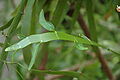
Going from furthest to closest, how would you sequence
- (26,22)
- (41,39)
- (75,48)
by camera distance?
1. (75,48)
2. (26,22)
3. (41,39)

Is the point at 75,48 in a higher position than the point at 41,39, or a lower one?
lower

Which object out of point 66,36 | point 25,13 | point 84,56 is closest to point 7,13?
point 84,56

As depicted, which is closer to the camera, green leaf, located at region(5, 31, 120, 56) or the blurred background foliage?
green leaf, located at region(5, 31, 120, 56)

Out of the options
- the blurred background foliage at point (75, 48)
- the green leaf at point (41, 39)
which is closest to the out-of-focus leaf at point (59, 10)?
the blurred background foliage at point (75, 48)

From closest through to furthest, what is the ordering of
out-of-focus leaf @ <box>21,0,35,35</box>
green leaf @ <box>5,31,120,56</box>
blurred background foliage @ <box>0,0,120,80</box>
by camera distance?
1. green leaf @ <box>5,31,120,56</box>
2. out-of-focus leaf @ <box>21,0,35,35</box>
3. blurred background foliage @ <box>0,0,120,80</box>

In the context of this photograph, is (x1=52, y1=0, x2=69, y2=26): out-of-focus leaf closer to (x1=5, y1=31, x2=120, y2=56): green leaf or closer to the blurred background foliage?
the blurred background foliage

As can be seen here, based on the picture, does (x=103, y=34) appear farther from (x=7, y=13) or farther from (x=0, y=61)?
(x=0, y=61)

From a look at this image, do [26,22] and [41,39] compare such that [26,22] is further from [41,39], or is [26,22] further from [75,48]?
[75,48]

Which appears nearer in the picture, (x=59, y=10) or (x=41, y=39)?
(x=41, y=39)

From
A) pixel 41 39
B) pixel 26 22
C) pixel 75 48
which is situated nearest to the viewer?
pixel 41 39

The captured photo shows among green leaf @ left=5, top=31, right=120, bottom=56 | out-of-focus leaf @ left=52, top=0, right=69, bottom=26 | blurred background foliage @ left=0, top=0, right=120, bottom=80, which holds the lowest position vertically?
blurred background foliage @ left=0, top=0, right=120, bottom=80

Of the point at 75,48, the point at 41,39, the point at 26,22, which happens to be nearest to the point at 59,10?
the point at 26,22

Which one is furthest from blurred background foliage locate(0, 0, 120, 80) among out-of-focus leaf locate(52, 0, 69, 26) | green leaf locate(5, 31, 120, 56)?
green leaf locate(5, 31, 120, 56)
